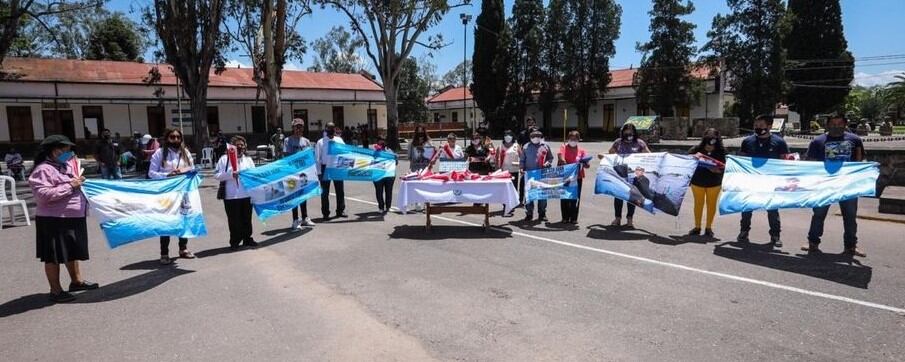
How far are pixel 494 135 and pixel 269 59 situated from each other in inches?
1208

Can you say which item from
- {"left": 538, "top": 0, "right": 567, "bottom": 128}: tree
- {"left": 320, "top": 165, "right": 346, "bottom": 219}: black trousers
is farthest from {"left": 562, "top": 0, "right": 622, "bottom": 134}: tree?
{"left": 320, "top": 165, "right": 346, "bottom": 219}: black trousers

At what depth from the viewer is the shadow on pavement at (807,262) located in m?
6.09

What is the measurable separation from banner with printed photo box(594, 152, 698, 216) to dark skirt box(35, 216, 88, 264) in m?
7.26

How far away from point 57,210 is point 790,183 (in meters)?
8.74

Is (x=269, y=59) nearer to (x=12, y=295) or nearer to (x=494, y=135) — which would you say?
(x=12, y=295)

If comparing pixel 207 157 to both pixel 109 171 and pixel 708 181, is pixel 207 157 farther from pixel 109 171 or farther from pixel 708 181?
pixel 708 181

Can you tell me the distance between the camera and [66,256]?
571cm

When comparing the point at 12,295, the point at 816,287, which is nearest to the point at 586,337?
the point at 816,287

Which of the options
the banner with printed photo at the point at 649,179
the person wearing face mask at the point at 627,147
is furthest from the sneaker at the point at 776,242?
the person wearing face mask at the point at 627,147

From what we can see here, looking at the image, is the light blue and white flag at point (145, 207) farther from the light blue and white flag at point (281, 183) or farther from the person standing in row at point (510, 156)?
the person standing in row at point (510, 156)

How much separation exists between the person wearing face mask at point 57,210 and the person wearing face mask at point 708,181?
810 cm

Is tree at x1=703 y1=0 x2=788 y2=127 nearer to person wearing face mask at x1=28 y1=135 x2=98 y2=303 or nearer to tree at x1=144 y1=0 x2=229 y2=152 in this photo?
tree at x1=144 y1=0 x2=229 y2=152

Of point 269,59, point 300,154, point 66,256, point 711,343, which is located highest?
point 269,59

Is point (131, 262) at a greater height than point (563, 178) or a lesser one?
lesser
